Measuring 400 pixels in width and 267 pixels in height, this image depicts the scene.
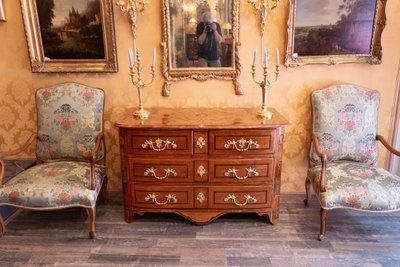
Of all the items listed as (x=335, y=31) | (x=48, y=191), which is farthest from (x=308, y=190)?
(x=48, y=191)

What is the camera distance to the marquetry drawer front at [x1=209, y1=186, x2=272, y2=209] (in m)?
2.51

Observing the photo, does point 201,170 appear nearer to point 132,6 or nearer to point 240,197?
point 240,197

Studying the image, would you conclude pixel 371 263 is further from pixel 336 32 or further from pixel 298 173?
pixel 336 32

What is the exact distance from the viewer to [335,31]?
266 centimetres

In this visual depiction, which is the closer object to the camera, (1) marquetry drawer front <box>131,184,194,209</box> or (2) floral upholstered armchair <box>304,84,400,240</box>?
(1) marquetry drawer front <box>131,184,194,209</box>

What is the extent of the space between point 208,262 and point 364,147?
5.65 ft

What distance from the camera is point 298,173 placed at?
3104mm

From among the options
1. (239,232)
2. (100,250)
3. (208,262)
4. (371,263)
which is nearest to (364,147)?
(371,263)

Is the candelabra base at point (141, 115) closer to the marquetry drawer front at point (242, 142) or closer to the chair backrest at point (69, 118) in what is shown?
the chair backrest at point (69, 118)

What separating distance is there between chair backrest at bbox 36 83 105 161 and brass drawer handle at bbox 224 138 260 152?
3.95 ft

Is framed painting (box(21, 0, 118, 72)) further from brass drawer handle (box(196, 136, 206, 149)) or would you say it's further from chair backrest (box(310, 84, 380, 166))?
chair backrest (box(310, 84, 380, 166))

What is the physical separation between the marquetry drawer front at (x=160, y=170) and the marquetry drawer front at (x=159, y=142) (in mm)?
77

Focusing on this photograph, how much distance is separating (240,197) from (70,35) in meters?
2.13

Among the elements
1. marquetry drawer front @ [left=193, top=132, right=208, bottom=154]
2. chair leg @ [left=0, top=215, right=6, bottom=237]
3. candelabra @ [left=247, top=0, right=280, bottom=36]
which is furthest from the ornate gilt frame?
chair leg @ [left=0, top=215, right=6, bottom=237]
